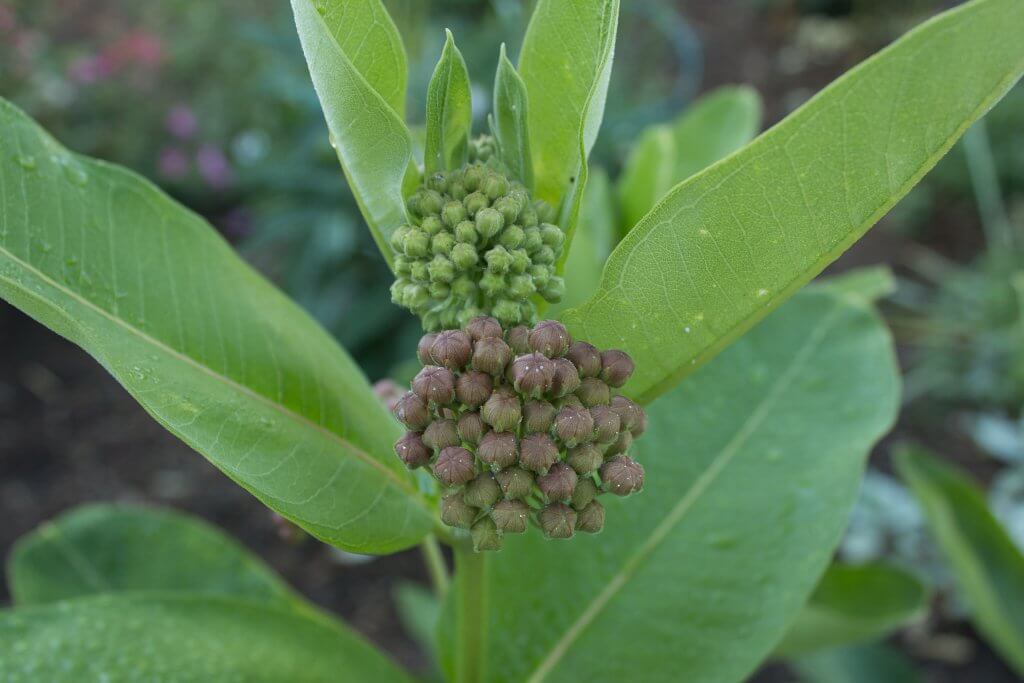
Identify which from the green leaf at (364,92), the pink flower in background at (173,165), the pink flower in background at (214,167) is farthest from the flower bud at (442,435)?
the pink flower in background at (173,165)

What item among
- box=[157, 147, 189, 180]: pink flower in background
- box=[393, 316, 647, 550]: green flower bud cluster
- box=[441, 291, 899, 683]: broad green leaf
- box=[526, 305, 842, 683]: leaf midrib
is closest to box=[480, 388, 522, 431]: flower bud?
box=[393, 316, 647, 550]: green flower bud cluster

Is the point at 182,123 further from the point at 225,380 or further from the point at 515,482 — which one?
the point at 515,482

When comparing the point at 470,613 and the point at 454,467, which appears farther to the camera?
the point at 470,613

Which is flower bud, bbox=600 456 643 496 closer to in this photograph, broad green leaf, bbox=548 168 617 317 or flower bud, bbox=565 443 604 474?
flower bud, bbox=565 443 604 474

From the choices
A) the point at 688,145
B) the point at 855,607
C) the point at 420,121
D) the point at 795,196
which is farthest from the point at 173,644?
the point at 420,121

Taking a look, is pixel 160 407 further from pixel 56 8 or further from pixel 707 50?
pixel 707 50

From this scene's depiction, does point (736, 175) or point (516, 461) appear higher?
point (736, 175)

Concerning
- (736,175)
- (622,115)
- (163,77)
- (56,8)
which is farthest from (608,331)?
(56,8)

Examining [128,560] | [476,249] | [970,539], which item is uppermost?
[476,249]
